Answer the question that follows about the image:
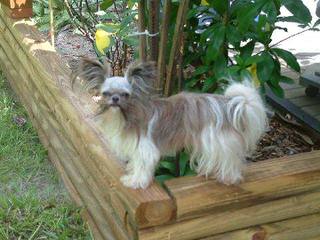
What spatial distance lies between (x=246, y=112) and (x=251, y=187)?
38 centimetres

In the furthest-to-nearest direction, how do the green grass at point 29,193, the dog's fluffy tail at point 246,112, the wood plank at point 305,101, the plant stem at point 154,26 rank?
the wood plank at point 305,101 < the green grass at point 29,193 < the plant stem at point 154,26 < the dog's fluffy tail at point 246,112

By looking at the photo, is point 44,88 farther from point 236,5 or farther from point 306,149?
point 306,149

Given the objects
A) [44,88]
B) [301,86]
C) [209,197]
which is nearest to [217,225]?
[209,197]

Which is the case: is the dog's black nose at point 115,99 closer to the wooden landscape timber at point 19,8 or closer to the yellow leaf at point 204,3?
the yellow leaf at point 204,3

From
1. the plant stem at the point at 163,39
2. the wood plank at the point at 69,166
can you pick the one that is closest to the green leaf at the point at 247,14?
the plant stem at the point at 163,39

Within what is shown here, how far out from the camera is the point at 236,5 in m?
2.75

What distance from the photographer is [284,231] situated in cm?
240

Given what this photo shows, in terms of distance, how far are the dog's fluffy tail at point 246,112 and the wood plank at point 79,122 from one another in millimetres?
408

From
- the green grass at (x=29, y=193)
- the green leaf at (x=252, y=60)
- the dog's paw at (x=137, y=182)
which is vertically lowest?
the green grass at (x=29, y=193)

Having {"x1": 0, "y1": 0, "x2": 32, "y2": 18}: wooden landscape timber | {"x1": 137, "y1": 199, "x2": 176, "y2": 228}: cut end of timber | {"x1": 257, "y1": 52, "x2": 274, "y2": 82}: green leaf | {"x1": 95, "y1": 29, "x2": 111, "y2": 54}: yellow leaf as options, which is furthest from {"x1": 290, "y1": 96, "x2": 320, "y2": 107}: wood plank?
{"x1": 0, "y1": 0, "x2": 32, "y2": 18}: wooden landscape timber

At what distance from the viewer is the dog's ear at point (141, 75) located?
1.94 metres

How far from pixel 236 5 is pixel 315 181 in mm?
1011

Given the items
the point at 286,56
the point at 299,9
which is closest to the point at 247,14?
the point at 299,9

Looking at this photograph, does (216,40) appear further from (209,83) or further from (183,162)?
(183,162)
